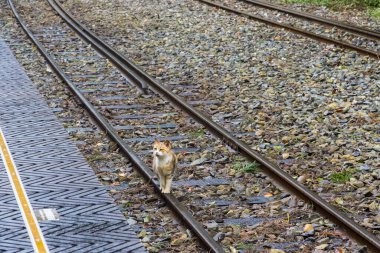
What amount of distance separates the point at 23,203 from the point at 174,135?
322 centimetres

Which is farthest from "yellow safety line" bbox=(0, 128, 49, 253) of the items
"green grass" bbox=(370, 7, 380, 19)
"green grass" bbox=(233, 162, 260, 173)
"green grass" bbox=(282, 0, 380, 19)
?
"green grass" bbox=(282, 0, 380, 19)

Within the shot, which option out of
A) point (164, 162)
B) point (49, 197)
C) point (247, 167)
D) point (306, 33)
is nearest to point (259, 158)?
point (247, 167)

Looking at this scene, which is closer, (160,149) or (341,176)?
(160,149)

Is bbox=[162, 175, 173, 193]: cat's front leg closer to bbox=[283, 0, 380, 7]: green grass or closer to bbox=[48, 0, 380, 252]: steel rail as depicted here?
bbox=[48, 0, 380, 252]: steel rail

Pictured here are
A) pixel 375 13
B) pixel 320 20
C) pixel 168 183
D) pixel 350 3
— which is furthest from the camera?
pixel 350 3

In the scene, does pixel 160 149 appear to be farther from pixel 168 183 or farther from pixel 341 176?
pixel 341 176

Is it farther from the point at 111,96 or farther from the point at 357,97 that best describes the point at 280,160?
the point at 111,96

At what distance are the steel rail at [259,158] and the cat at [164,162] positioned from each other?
138 centimetres

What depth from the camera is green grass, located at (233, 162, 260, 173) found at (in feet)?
30.7

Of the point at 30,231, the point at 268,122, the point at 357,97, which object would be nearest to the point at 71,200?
the point at 30,231

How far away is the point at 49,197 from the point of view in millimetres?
8406

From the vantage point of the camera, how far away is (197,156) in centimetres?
1002

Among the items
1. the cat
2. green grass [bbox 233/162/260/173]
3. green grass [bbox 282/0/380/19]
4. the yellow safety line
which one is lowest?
the yellow safety line

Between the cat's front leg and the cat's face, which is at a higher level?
the cat's face
